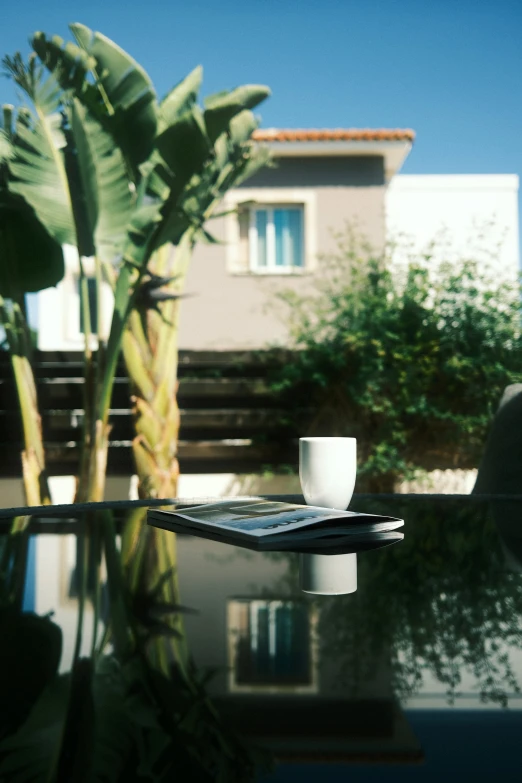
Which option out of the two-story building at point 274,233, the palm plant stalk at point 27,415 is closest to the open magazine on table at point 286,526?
the palm plant stalk at point 27,415

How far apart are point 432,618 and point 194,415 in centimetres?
393

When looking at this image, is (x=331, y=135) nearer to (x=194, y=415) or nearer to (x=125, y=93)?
(x=194, y=415)

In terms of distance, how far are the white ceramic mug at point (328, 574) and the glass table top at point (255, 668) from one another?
0.02 m

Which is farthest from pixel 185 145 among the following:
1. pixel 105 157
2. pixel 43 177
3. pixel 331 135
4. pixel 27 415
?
pixel 331 135

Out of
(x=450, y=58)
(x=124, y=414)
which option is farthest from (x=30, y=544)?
(x=450, y=58)

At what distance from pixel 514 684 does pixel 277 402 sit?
4076mm

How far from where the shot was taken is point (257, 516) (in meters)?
1.06

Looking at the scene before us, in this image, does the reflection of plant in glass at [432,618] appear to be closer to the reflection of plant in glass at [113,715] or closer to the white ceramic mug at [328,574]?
the white ceramic mug at [328,574]

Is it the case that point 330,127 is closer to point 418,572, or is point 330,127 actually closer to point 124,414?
point 124,414

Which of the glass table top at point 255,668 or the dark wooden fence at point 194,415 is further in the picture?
the dark wooden fence at point 194,415

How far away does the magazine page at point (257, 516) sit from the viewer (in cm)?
97

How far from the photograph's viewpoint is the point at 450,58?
51.5 feet

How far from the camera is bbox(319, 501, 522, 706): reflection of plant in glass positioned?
0.54 meters

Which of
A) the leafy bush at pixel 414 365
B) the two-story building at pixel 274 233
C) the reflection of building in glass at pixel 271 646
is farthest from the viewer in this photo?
the two-story building at pixel 274 233
